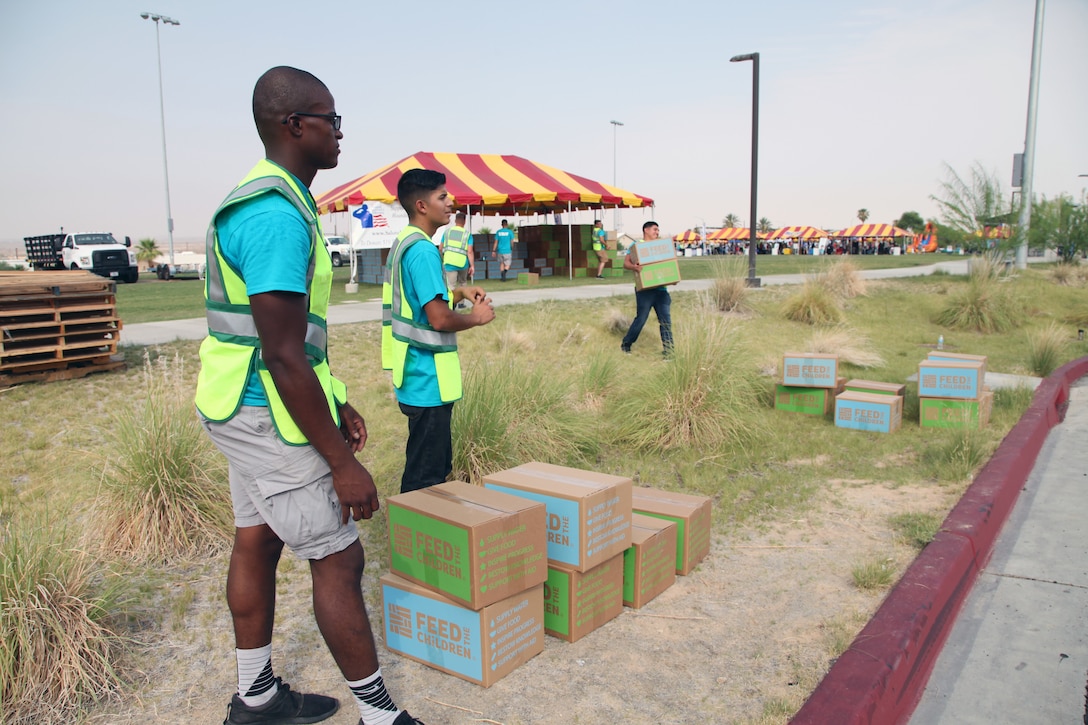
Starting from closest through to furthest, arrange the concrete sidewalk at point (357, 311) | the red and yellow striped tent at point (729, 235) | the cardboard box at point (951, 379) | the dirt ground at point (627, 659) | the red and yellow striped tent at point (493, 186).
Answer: the dirt ground at point (627, 659), the cardboard box at point (951, 379), the concrete sidewalk at point (357, 311), the red and yellow striped tent at point (493, 186), the red and yellow striped tent at point (729, 235)

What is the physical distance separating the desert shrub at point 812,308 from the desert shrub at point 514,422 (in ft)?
26.5

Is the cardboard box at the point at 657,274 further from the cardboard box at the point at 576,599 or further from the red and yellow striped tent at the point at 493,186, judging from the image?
the red and yellow striped tent at the point at 493,186

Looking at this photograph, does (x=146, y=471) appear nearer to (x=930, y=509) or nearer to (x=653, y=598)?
(x=653, y=598)

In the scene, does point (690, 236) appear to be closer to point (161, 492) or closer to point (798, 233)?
point (798, 233)

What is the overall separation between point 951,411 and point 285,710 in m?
6.37

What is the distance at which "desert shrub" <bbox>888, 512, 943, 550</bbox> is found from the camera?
169 inches

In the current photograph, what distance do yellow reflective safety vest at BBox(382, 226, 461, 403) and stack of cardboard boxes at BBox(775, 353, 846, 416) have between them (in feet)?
15.8

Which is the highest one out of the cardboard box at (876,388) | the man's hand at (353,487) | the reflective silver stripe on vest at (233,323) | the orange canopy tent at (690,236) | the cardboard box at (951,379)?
the orange canopy tent at (690,236)

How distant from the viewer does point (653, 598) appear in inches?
144

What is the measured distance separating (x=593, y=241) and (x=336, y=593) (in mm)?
21665

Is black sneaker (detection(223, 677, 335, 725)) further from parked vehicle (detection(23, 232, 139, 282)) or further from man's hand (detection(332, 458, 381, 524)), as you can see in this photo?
parked vehicle (detection(23, 232, 139, 282))

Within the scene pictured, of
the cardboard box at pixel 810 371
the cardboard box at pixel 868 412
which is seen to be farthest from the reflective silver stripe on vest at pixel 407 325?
the cardboard box at pixel 810 371

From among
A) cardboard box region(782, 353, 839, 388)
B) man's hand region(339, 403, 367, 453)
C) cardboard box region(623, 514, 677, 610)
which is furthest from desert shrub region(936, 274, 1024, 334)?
man's hand region(339, 403, 367, 453)

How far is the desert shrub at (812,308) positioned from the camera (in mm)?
13414
